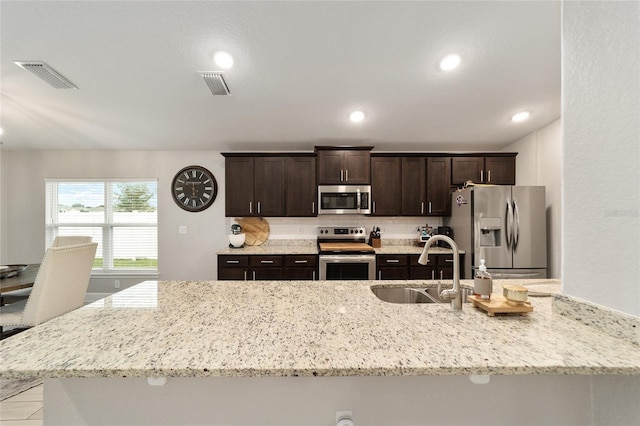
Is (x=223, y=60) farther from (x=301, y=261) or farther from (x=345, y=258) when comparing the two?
(x=345, y=258)

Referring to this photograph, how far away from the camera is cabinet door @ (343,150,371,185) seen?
3.88 meters

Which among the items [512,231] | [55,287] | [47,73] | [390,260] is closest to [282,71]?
[47,73]

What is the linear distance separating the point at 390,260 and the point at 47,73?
414cm

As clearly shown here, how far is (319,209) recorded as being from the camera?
3.87 m

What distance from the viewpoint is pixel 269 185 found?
12.9 ft

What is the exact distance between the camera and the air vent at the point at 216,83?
2.45 metres

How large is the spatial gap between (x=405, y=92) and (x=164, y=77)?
2391 millimetres

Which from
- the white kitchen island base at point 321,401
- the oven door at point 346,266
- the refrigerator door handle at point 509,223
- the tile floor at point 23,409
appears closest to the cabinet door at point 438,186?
the refrigerator door handle at point 509,223

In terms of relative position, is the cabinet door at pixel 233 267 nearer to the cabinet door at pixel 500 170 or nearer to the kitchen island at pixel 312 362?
the kitchen island at pixel 312 362

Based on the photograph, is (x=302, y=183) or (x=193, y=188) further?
(x=193, y=188)

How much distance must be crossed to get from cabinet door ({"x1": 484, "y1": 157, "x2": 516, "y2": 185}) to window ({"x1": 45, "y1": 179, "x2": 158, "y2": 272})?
521 centimetres

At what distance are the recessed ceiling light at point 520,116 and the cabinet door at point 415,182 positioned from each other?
3.80 ft

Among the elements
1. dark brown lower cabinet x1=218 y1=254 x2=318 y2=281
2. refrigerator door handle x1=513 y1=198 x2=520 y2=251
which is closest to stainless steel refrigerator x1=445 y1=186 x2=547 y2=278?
refrigerator door handle x1=513 y1=198 x2=520 y2=251

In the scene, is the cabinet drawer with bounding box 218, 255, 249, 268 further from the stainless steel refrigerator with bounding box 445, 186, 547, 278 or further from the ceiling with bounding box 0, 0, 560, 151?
the stainless steel refrigerator with bounding box 445, 186, 547, 278
